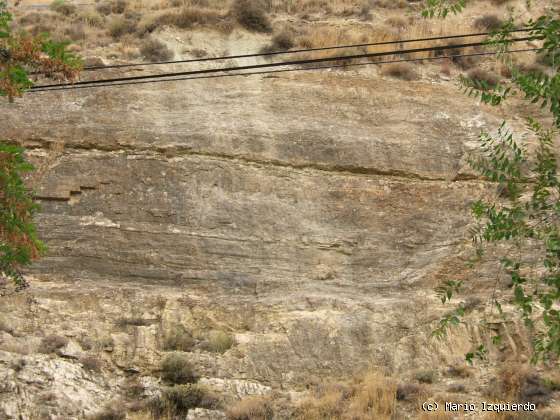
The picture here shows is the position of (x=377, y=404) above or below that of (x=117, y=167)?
below

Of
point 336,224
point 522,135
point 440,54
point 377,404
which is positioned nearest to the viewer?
point 377,404

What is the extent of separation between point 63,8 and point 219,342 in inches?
647

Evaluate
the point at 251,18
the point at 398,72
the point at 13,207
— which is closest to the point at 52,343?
the point at 13,207

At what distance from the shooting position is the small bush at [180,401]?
11297mm

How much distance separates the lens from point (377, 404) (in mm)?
11445

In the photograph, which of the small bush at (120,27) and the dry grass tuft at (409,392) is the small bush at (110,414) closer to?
the dry grass tuft at (409,392)

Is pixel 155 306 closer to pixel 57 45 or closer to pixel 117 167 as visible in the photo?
pixel 117 167

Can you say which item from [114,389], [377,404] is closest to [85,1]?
[114,389]

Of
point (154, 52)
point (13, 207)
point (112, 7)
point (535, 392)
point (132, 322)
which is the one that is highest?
point (13, 207)

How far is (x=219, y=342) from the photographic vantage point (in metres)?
13.1

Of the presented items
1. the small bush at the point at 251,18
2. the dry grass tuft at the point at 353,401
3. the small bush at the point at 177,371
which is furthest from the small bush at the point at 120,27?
the dry grass tuft at the point at 353,401

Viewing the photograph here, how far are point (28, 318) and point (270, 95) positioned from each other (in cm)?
857

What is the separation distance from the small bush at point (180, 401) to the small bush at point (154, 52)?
11831mm

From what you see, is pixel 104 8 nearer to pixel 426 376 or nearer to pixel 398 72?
pixel 398 72
